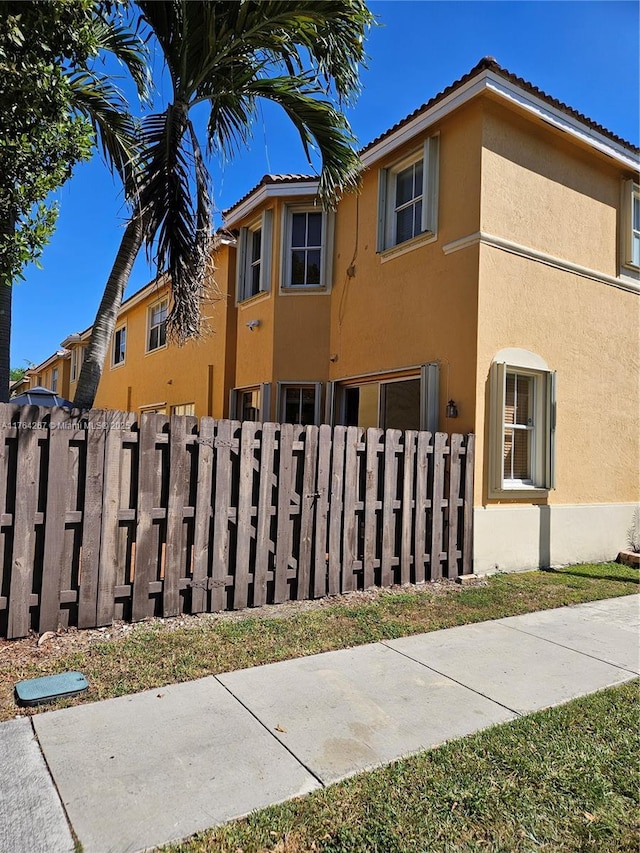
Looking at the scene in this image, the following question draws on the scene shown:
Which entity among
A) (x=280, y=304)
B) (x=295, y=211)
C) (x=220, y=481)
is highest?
(x=295, y=211)

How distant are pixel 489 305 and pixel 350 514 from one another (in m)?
3.62

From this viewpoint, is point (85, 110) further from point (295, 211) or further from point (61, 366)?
point (61, 366)

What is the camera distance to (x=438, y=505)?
724 centimetres

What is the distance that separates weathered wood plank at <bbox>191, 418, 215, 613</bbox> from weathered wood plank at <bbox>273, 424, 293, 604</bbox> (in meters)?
0.79

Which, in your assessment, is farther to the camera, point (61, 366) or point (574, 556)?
point (61, 366)

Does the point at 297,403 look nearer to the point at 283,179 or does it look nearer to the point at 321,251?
the point at 321,251

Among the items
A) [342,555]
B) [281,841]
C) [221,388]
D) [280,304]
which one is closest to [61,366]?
[221,388]

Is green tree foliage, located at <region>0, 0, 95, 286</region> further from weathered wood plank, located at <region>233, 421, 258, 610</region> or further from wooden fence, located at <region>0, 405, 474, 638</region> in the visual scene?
weathered wood plank, located at <region>233, 421, 258, 610</region>

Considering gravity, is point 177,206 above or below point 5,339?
above

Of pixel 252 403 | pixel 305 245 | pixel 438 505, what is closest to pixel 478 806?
pixel 438 505

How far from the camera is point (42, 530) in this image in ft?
15.2

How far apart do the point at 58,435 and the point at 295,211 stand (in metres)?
7.83

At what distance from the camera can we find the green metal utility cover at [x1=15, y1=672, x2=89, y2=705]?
141 inches

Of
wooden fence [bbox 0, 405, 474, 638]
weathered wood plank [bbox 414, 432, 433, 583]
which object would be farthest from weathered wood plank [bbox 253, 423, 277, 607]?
weathered wood plank [bbox 414, 432, 433, 583]
